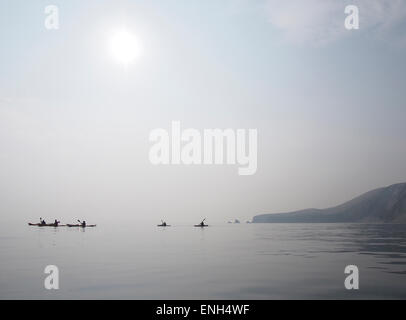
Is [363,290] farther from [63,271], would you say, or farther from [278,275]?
[63,271]

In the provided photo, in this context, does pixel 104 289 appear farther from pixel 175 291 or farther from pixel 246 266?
pixel 246 266

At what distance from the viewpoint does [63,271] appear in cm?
3347
